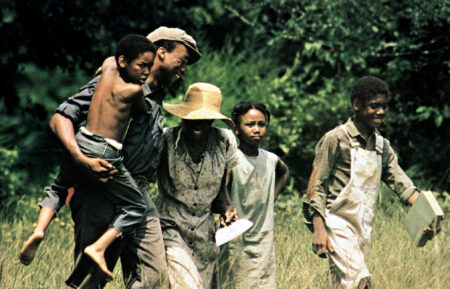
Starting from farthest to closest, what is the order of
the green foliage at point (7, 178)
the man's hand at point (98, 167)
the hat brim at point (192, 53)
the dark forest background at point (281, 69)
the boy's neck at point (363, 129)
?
the green foliage at point (7, 178) < the dark forest background at point (281, 69) < the boy's neck at point (363, 129) < the hat brim at point (192, 53) < the man's hand at point (98, 167)

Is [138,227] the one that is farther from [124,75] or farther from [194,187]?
[124,75]

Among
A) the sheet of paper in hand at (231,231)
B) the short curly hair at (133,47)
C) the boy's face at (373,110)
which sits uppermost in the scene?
the short curly hair at (133,47)

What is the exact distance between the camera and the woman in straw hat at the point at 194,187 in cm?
416

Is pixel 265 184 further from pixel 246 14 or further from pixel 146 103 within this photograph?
pixel 246 14

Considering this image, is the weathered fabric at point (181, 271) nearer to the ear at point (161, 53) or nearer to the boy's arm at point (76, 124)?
the boy's arm at point (76, 124)

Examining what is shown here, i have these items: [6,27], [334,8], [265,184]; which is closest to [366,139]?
[265,184]

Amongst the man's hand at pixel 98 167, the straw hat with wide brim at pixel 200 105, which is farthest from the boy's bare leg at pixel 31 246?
the straw hat with wide brim at pixel 200 105

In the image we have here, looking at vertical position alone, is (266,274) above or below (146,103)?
below

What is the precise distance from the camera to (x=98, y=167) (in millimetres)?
3477

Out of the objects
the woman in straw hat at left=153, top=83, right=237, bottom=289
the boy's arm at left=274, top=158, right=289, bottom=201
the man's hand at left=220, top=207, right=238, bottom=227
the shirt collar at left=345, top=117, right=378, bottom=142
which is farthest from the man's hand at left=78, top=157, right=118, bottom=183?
the boy's arm at left=274, top=158, right=289, bottom=201

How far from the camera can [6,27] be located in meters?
10.1

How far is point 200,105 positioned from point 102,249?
1260mm

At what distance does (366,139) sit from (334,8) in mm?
4488

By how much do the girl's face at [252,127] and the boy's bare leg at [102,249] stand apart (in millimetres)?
1693
